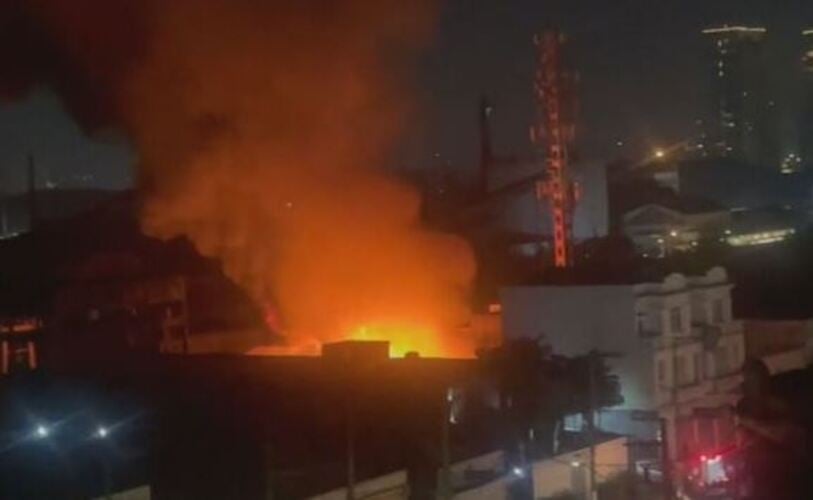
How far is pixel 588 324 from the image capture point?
66.1ft

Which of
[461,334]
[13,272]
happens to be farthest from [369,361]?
[13,272]

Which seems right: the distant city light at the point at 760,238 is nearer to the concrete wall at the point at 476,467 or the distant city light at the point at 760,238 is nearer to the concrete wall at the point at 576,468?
the concrete wall at the point at 576,468

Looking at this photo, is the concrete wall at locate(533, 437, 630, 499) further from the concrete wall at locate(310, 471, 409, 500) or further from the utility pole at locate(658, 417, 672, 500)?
the concrete wall at locate(310, 471, 409, 500)

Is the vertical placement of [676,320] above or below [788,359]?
above

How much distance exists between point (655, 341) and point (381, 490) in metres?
7.99

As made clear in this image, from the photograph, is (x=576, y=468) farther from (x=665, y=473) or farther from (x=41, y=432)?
(x=41, y=432)

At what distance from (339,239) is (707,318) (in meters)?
6.47

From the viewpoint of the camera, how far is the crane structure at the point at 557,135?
22.6m

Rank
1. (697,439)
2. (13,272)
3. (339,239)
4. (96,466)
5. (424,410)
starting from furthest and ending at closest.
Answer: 1. (13,272)
2. (339,239)
3. (697,439)
4. (424,410)
5. (96,466)

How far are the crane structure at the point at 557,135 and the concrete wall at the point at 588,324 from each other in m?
2.23

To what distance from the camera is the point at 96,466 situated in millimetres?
13078

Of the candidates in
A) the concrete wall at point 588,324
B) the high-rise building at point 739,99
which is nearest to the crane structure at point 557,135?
the concrete wall at point 588,324

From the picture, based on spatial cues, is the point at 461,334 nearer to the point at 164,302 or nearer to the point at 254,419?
the point at 164,302

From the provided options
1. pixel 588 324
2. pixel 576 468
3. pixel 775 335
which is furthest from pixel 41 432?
pixel 775 335
